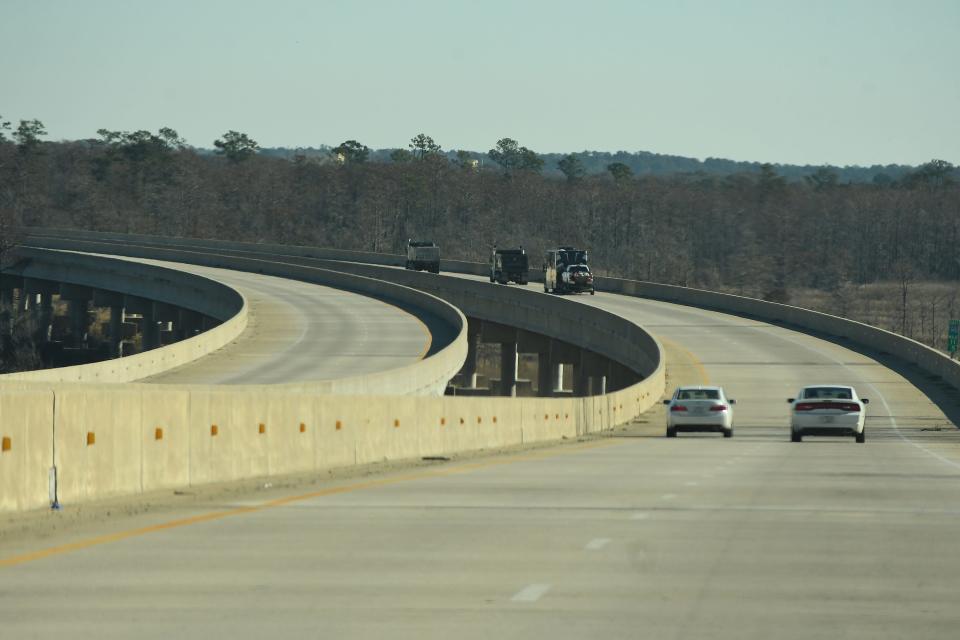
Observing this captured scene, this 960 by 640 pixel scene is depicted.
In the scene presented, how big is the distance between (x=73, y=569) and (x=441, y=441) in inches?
702

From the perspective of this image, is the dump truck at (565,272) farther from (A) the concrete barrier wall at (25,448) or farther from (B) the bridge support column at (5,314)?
(A) the concrete barrier wall at (25,448)

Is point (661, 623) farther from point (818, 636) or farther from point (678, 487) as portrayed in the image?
point (678, 487)

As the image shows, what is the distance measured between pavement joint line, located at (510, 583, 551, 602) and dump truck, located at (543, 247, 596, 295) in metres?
83.7

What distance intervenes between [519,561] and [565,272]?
82563 mm

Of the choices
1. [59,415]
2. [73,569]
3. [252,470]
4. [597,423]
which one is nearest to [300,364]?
[597,423]

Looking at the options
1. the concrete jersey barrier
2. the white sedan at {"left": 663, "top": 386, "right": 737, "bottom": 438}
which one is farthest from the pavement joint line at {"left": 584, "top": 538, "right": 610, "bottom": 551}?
the white sedan at {"left": 663, "top": 386, "right": 737, "bottom": 438}

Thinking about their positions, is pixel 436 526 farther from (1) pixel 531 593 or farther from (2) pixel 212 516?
(1) pixel 531 593

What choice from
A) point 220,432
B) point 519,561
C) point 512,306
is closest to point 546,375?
point 512,306

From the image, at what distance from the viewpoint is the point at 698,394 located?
41250mm

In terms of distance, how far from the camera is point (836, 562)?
12.1 metres

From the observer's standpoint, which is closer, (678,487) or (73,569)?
(73,569)

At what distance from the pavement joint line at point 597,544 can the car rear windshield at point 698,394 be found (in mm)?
27706

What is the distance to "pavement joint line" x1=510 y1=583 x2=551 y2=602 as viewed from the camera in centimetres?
1012

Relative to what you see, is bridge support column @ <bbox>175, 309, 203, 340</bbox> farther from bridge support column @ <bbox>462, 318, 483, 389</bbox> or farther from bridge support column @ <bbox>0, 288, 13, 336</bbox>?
bridge support column @ <bbox>0, 288, 13, 336</bbox>
